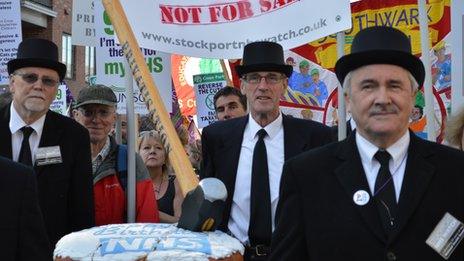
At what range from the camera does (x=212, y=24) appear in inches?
165

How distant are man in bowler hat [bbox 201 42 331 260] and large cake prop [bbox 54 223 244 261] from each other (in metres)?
1.30

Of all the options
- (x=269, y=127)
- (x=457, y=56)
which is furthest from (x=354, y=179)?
(x=457, y=56)

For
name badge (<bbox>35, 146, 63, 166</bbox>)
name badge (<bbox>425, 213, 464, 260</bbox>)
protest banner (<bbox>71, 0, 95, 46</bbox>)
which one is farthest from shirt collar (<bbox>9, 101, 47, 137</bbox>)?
protest banner (<bbox>71, 0, 95, 46</bbox>)

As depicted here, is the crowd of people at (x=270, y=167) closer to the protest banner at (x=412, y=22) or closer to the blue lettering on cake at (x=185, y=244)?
the blue lettering on cake at (x=185, y=244)

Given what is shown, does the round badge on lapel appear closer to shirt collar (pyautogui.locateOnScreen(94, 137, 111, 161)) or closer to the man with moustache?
shirt collar (pyautogui.locateOnScreen(94, 137, 111, 161))

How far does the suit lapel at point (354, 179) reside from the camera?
7.50ft

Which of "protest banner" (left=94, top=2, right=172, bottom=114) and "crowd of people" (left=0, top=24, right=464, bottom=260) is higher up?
"protest banner" (left=94, top=2, right=172, bottom=114)

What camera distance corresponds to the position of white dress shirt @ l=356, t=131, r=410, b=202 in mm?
2395

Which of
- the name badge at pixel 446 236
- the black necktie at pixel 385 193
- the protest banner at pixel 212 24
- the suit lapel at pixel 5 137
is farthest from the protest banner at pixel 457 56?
the suit lapel at pixel 5 137

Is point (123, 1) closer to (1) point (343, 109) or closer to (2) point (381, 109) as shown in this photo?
(1) point (343, 109)

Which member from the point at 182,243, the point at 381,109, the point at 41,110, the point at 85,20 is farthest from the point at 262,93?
the point at 85,20

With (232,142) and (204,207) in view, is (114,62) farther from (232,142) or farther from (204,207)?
(204,207)

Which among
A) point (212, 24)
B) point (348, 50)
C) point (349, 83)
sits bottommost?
A: point (349, 83)

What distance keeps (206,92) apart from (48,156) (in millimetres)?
6042
